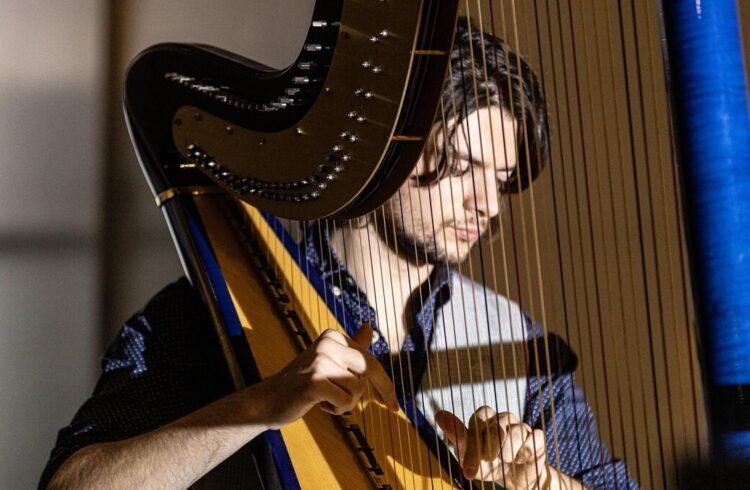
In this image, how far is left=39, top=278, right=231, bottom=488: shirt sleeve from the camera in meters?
1.09

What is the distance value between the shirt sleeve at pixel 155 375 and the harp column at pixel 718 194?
784mm

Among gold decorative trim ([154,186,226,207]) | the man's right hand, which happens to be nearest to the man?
→ the man's right hand

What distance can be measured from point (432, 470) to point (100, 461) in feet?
1.19

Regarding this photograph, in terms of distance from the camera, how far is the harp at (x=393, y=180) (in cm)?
44

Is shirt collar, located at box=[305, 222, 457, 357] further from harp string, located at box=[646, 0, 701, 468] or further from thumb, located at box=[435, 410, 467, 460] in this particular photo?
harp string, located at box=[646, 0, 701, 468]

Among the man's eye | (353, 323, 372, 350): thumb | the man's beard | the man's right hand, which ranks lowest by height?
the man's right hand

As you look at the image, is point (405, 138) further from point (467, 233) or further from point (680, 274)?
point (467, 233)

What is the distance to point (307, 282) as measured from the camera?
1163 mm

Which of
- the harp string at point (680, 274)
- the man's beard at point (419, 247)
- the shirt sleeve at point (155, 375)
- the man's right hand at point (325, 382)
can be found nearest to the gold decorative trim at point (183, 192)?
the shirt sleeve at point (155, 375)

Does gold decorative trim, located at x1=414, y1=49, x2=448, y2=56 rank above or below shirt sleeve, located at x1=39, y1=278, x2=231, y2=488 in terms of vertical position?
above

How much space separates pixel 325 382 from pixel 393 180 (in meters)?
0.21

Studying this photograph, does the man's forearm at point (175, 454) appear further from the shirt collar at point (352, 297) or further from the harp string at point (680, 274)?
the harp string at point (680, 274)

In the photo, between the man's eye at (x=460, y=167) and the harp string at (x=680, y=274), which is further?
the man's eye at (x=460, y=167)

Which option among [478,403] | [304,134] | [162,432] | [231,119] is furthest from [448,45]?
[478,403]
